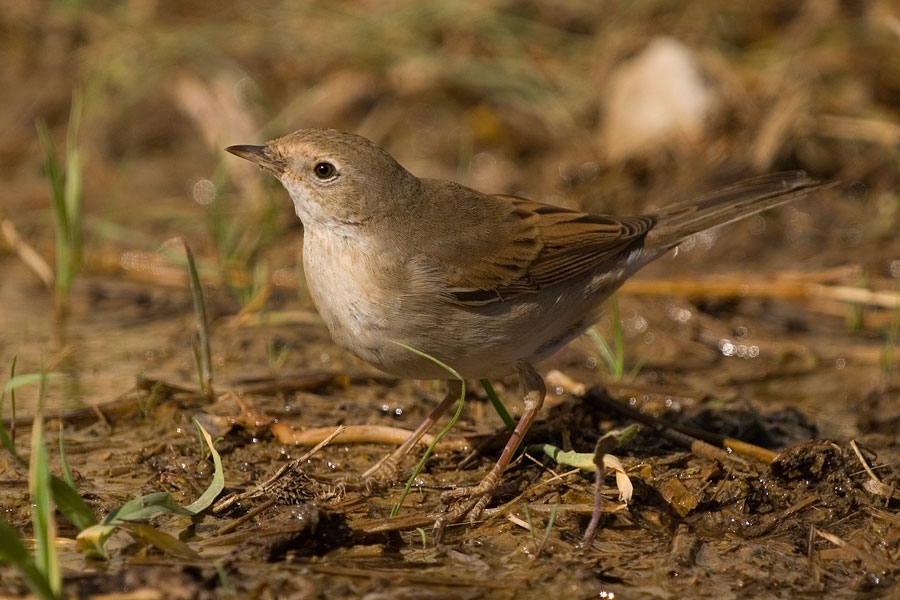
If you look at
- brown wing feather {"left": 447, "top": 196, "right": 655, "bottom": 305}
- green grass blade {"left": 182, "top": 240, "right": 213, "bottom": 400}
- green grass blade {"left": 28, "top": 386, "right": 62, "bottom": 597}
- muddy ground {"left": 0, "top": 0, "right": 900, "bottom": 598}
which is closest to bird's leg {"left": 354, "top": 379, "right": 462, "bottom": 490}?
muddy ground {"left": 0, "top": 0, "right": 900, "bottom": 598}

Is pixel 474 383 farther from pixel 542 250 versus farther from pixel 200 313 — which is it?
pixel 200 313

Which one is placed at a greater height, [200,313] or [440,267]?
[440,267]

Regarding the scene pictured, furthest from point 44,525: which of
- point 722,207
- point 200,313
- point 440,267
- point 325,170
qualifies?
point 722,207

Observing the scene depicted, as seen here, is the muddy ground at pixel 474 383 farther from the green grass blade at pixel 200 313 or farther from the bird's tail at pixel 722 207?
the bird's tail at pixel 722 207

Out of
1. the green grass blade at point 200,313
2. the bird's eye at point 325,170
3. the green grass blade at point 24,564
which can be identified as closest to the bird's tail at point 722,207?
the bird's eye at point 325,170

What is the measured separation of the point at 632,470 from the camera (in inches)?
205

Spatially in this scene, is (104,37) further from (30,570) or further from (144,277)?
(30,570)

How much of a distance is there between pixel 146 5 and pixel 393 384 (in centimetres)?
659

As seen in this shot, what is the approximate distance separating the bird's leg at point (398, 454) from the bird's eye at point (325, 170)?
1197 mm

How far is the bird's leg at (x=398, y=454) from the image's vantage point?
529 cm

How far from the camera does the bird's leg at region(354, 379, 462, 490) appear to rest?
17.4 feet

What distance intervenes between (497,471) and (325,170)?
169cm

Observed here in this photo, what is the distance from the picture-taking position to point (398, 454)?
547cm

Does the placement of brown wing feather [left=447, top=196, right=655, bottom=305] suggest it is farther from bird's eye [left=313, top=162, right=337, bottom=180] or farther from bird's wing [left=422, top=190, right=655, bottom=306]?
Result: bird's eye [left=313, top=162, right=337, bottom=180]
